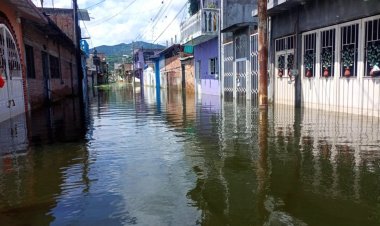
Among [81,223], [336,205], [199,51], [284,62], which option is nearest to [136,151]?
[81,223]

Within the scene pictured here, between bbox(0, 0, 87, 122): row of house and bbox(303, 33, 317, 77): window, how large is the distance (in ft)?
34.9

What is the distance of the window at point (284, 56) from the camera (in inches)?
618

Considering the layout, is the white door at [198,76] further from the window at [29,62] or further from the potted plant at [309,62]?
the potted plant at [309,62]

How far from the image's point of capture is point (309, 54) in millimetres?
14477

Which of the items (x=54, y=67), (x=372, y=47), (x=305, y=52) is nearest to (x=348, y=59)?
A: (x=372, y=47)

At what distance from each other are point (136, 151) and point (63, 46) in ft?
78.8

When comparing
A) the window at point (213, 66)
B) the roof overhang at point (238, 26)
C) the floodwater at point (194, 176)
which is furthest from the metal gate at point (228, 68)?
the floodwater at point (194, 176)

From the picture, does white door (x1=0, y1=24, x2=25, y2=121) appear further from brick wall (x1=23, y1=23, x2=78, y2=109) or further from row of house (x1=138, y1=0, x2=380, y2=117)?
row of house (x1=138, y1=0, x2=380, y2=117)

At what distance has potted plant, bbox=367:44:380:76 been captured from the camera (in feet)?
35.8

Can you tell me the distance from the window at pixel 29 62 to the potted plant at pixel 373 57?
43.8 feet

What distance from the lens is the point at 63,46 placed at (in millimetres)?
28750

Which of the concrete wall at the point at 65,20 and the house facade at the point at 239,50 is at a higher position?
the concrete wall at the point at 65,20

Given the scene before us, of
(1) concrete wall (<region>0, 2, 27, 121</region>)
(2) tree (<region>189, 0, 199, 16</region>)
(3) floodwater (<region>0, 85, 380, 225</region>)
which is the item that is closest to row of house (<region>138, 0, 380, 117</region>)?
(3) floodwater (<region>0, 85, 380, 225</region>)

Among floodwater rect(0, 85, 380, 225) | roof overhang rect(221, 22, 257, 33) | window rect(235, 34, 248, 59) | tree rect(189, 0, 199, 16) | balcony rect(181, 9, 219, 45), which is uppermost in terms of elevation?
tree rect(189, 0, 199, 16)
